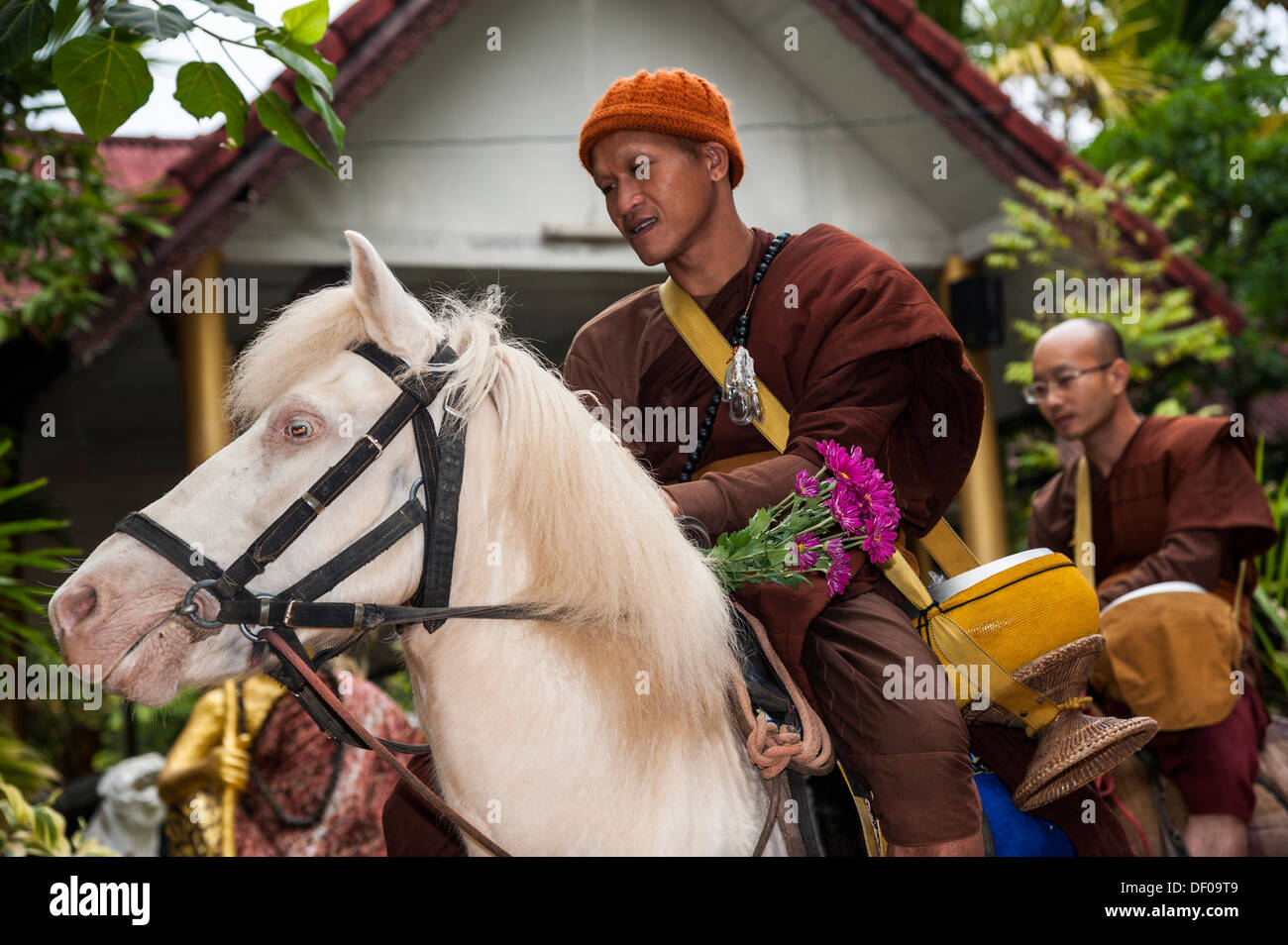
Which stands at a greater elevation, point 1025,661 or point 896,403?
point 896,403

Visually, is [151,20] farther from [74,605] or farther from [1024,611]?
[1024,611]

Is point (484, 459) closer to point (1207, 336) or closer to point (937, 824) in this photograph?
point (937, 824)

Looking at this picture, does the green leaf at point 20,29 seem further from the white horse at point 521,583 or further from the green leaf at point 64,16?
the white horse at point 521,583

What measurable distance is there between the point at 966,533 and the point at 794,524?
495cm

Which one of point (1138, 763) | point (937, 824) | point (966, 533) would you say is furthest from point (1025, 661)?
point (966, 533)

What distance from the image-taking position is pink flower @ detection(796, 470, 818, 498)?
2176mm

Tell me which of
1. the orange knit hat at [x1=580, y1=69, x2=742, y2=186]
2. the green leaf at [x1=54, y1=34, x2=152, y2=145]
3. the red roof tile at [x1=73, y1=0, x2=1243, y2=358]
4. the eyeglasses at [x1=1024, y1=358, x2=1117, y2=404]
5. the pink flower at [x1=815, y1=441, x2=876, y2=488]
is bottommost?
the pink flower at [x1=815, y1=441, x2=876, y2=488]

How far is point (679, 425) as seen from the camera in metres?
2.61

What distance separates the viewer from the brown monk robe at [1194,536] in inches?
139

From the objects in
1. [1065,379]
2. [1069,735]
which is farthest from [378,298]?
[1065,379]

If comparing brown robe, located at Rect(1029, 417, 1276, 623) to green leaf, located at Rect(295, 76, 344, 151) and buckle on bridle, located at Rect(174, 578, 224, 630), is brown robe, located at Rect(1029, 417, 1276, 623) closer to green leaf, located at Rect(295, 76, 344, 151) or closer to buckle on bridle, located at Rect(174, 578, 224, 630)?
green leaf, located at Rect(295, 76, 344, 151)

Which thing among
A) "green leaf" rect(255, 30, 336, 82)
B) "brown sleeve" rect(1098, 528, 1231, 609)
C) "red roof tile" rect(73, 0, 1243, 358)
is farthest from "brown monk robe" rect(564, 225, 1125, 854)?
"red roof tile" rect(73, 0, 1243, 358)

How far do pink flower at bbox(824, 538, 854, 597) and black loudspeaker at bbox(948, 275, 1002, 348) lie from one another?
423 cm

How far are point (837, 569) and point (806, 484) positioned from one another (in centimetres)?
18
